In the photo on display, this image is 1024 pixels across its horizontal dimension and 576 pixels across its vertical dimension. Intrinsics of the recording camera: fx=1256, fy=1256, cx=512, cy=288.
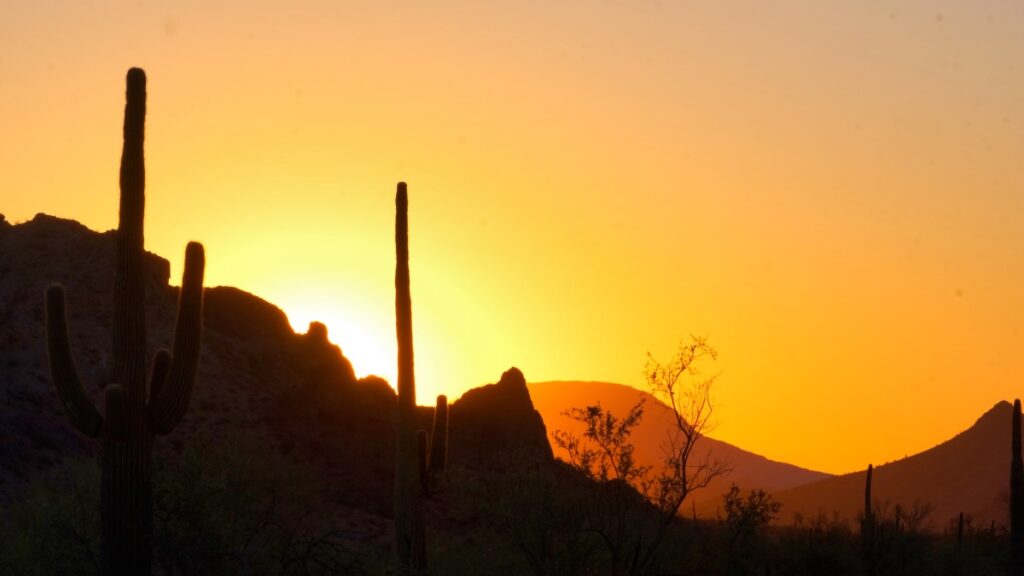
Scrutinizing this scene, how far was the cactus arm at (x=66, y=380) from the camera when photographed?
18875mm

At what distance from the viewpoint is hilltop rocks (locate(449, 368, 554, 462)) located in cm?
5772

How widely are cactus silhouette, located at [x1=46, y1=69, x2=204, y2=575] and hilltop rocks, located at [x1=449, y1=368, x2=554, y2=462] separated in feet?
120

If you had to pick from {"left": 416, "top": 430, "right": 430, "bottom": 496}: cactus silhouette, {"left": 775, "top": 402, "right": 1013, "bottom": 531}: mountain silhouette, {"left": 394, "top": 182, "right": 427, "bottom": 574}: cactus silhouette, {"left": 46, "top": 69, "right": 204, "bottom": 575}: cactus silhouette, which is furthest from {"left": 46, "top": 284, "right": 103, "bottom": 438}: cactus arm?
{"left": 775, "top": 402, "right": 1013, "bottom": 531}: mountain silhouette

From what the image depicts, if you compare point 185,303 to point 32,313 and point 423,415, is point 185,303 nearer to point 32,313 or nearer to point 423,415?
point 32,313

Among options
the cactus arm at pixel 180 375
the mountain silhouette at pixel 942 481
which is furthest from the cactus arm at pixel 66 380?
the mountain silhouette at pixel 942 481

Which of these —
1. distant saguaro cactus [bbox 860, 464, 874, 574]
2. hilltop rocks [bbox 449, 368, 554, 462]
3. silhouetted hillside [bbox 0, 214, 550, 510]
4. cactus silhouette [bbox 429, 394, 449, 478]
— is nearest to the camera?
cactus silhouette [bbox 429, 394, 449, 478]

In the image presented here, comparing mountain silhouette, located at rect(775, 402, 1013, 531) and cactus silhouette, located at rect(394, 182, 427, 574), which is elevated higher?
mountain silhouette, located at rect(775, 402, 1013, 531)

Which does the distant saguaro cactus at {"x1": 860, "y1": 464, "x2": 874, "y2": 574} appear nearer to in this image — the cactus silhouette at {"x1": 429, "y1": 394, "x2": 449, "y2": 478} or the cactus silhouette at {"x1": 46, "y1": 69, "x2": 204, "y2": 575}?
the cactus silhouette at {"x1": 429, "y1": 394, "x2": 449, "y2": 478}

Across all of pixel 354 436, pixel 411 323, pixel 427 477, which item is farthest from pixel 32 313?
pixel 411 323

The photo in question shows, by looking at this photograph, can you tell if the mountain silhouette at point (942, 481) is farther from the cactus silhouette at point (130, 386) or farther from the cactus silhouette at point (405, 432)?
the cactus silhouette at point (130, 386)

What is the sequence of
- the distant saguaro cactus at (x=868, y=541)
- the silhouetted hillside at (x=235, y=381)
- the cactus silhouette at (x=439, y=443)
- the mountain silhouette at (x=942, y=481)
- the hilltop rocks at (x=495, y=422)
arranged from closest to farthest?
1. the cactus silhouette at (x=439, y=443)
2. the distant saguaro cactus at (x=868, y=541)
3. the silhouetted hillside at (x=235, y=381)
4. the hilltop rocks at (x=495, y=422)
5. the mountain silhouette at (x=942, y=481)

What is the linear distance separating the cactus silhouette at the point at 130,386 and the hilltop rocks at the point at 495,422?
1443 inches

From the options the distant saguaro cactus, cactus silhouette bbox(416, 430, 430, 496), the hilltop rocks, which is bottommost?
the distant saguaro cactus

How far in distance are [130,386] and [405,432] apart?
732cm
